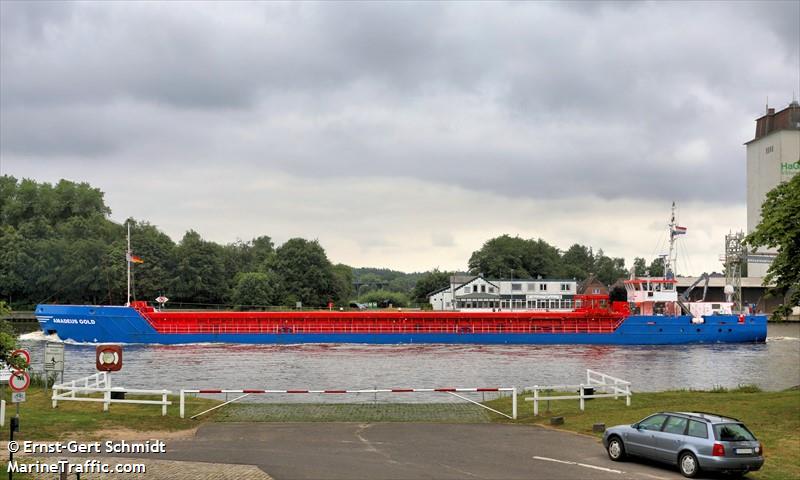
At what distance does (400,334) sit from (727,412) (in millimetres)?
39552

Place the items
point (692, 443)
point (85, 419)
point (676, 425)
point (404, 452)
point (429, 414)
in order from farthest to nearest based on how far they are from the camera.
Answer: point (429, 414) → point (85, 419) → point (404, 452) → point (676, 425) → point (692, 443)

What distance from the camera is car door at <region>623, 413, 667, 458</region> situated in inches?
570

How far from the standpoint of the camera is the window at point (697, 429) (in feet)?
44.9

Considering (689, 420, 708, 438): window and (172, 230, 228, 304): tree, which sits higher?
(172, 230, 228, 304): tree

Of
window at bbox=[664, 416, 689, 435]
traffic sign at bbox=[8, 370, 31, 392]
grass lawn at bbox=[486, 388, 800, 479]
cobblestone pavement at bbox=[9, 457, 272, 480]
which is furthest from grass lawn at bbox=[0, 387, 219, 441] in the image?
window at bbox=[664, 416, 689, 435]

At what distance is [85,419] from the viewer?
62.0ft

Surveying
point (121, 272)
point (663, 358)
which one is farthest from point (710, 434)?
point (121, 272)

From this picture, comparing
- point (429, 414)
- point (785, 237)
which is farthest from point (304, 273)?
point (785, 237)

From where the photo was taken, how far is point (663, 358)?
49.3 meters

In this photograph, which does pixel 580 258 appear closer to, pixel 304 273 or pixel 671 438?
pixel 304 273

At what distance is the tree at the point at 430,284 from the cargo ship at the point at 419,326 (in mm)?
52698

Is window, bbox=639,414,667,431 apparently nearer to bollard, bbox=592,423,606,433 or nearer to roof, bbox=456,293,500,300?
bollard, bbox=592,423,606,433

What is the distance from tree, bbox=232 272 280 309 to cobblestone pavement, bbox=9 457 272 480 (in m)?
78.7

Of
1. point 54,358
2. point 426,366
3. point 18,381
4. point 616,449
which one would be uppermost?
point 18,381
